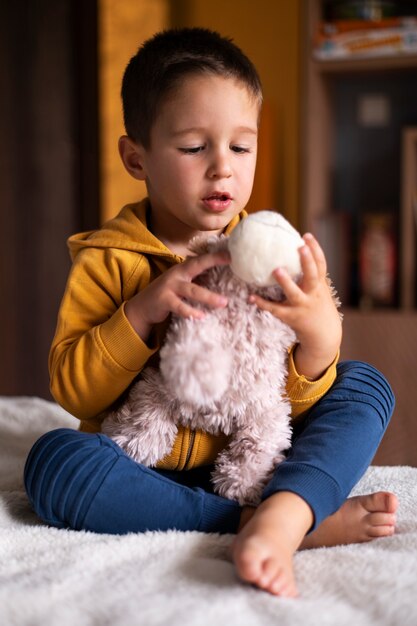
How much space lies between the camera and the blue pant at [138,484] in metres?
0.89

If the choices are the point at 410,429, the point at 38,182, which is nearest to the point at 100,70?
the point at 38,182

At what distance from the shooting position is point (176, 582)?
74cm

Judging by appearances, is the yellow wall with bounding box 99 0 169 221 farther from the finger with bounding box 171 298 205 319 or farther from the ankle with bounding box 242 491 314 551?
the ankle with bounding box 242 491 314 551

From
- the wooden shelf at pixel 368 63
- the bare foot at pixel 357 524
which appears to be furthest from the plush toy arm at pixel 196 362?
the wooden shelf at pixel 368 63

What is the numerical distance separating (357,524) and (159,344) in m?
0.33

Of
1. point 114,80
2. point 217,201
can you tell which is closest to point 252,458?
point 217,201

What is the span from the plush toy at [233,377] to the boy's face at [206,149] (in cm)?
12

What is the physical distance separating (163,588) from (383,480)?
1.69 feet

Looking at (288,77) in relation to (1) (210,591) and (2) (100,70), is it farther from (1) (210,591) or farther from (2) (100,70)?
(1) (210,591)

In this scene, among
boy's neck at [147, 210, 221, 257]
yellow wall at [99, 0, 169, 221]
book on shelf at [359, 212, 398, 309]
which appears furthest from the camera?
yellow wall at [99, 0, 169, 221]

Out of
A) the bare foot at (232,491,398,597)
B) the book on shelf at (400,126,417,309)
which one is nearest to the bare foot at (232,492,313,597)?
the bare foot at (232,491,398,597)

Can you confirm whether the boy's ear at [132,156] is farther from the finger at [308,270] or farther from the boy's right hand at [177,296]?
the finger at [308,270]

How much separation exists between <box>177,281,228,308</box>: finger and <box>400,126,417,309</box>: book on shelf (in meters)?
1.32

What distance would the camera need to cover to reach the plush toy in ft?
2.69
